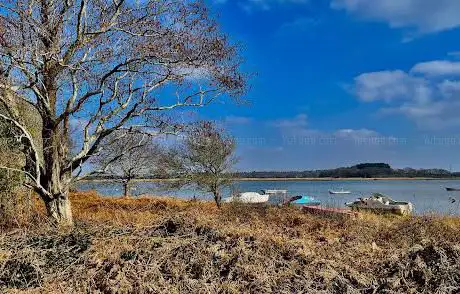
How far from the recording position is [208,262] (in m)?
6.41

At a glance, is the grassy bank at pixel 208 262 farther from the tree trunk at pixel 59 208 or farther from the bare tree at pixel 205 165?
the bare tree at pixel 205 165

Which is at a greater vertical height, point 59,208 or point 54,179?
point 54,179

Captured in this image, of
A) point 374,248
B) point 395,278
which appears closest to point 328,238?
point 374,248

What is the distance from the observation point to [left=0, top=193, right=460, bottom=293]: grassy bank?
19.5 ft

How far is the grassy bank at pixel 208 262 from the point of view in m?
5.96

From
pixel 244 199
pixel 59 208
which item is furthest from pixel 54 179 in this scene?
pixel 244 199

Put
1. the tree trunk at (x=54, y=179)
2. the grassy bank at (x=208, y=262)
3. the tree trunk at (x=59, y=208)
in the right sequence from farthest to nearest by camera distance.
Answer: the tree trunk at (x=54, y=179) < the tree trunk at (x=59, y=208) < the grassy bank at (x=208, y=262)

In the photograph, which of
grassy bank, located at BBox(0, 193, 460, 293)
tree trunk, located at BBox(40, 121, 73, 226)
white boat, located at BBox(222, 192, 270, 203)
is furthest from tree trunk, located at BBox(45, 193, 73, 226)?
white boat, located at BBox(222, 192, 270, 203)

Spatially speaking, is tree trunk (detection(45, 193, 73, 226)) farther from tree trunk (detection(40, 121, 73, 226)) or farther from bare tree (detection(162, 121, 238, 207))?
bare tree (detection(162, 121, 238, 207))

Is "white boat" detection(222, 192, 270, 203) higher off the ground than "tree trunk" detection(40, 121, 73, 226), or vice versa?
"tree trunk" detection(40, 121, 73, 226)

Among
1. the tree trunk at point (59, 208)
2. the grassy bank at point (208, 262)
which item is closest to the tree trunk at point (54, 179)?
the tree trunk at point (59, 208)

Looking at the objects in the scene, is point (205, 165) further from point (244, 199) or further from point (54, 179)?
point (54, 179)

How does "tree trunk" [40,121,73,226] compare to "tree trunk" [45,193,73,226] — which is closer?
"tree trunk" [45,193,73,226]

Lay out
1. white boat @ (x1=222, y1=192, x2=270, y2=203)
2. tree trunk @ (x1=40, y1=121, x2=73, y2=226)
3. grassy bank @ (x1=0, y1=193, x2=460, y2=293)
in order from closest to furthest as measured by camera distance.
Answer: grassy bank @ (x1=0, y1=193, x2=460, y2=293)
tree trunk @ (x1=40, y1=121, x2=73, y2=226)
white boat @ (x1=222, y1=192, x2=270, y2=203)
